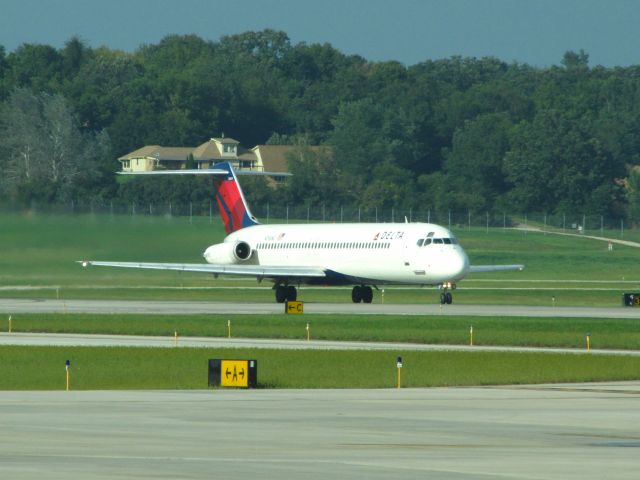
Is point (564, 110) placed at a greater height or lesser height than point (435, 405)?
greater

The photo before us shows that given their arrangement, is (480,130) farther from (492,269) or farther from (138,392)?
(138,392)

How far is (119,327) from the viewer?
184 feet

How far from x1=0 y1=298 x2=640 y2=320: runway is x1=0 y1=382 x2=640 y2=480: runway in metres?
30.4

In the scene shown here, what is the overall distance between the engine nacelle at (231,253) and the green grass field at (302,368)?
33.2m

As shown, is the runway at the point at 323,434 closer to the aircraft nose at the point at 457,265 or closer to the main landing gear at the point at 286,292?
the aircraft nose at the point at 457,265

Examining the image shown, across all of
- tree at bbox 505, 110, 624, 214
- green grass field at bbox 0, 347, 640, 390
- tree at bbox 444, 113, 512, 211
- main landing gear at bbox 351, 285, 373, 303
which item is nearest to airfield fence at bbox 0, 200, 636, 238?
tree at bbox 505, 110, 624, 214

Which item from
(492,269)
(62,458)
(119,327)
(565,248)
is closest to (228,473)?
(62,458)

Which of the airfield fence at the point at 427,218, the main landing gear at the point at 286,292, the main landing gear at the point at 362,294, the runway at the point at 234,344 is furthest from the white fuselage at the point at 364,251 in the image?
the airfield fence at the point at 427,218

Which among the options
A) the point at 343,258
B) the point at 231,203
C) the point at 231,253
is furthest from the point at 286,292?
the point at 231,203

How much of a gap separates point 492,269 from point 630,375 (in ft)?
117

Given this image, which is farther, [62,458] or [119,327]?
[119,327]

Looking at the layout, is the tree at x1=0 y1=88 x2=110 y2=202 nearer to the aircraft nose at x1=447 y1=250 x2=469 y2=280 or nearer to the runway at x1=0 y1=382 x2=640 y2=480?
the aircraft nose at x1=447 y1=250 x2=469 y2=280

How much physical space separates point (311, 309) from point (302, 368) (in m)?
28.9

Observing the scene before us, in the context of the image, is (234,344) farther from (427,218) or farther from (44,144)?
(44,144)
